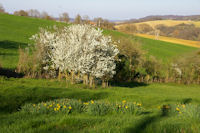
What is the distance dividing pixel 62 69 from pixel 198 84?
53.9 ft

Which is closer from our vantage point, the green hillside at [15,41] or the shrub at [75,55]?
the shrub at [75,55]

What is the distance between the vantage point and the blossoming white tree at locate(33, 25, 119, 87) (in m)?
14.8

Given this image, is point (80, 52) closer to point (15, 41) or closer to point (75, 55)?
point (75, 55)

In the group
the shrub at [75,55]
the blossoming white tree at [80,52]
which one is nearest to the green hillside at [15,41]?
the shrub at [75,55]

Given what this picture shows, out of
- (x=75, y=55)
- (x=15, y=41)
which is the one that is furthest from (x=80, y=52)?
(x=15, y=41)

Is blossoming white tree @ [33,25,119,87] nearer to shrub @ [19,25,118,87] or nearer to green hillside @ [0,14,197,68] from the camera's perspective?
shrub @ [19,25,118,87]

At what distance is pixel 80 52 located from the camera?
14.8 m

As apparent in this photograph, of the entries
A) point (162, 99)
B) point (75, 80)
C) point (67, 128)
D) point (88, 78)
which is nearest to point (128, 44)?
point (88, 78)

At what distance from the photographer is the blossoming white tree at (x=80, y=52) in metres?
14.8

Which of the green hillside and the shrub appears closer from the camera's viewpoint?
the shrub

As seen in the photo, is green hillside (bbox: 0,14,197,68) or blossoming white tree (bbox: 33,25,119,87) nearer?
blossoming white tree (bbox: 33,25,119,87)

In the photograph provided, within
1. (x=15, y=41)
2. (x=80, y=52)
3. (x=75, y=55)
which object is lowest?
(x=75, y=55)

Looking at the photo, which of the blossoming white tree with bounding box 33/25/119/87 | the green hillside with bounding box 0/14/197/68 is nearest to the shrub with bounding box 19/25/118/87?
the blossoming white tree with bounding box 33/25/119/87

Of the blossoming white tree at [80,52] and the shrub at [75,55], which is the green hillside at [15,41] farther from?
the blossoming white tree at [80,52]
